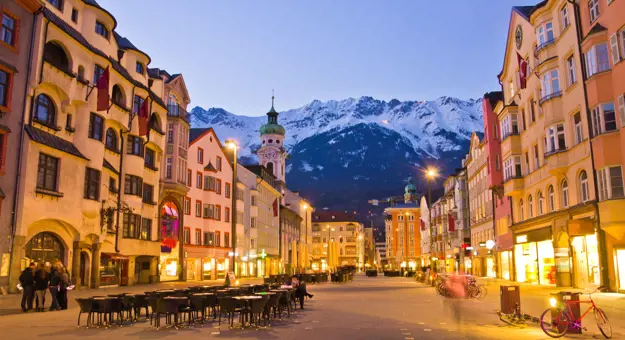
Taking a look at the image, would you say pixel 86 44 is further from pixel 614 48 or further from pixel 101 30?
pixel 614 48

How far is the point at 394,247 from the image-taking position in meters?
171

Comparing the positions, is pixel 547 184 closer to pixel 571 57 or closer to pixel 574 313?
pixel 571 57

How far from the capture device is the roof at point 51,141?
28952 millimetres

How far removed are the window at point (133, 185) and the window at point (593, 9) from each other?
108ft

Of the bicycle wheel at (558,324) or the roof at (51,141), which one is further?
the roof at (51,141)

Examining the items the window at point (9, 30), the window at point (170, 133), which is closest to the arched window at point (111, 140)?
the window at point (9, 30)

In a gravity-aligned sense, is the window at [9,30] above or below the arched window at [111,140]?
above

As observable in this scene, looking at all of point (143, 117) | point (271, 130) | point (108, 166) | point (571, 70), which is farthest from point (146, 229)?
point (271, 130)

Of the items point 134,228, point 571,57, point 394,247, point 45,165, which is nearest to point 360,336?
point 45,165

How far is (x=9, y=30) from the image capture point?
1093 inches

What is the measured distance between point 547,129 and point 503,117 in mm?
11452

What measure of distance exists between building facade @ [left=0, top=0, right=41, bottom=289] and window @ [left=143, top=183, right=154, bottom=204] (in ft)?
59.6

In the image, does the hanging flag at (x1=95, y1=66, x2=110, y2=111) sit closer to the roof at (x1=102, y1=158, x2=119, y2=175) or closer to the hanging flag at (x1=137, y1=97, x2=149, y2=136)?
the roof at (x1=102, y1=158, x2=119, y2=175)

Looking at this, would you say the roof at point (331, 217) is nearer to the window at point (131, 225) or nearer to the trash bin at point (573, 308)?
the window at point (131, 225)
